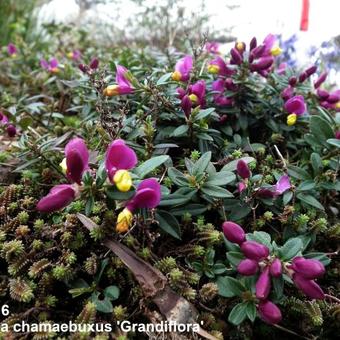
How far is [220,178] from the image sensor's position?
1.09 meters

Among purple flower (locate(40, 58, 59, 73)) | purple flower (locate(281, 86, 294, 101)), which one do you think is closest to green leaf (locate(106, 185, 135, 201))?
purple flower (locate(281, 86, 294, 101))

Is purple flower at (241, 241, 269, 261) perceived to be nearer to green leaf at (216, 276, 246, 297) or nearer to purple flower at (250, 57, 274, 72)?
green leaf at (216, 276, 246, 297)

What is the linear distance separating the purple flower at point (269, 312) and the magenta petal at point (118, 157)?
435mm

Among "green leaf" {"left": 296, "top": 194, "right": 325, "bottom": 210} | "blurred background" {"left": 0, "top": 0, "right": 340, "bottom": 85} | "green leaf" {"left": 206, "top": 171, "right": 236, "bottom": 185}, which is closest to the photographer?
"green leaf" {"left": 206, "top": 171, "right": 236, "bottom": 185}

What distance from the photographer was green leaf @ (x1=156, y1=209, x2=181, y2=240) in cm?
103

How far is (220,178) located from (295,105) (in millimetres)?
538

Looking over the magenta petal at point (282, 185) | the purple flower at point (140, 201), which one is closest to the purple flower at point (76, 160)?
the purple flower at point (140, 201)

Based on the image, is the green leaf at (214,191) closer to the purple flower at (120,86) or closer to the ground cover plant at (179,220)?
Answer: the ground cover plant at (179,220)

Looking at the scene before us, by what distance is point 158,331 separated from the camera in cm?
92

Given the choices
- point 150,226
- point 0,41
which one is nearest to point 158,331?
point 150,226

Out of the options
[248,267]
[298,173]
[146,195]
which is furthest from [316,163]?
[146,195]

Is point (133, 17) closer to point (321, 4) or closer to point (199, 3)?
point (199, 3)

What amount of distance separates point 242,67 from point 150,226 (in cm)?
78

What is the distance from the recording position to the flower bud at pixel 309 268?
0.86 meters
